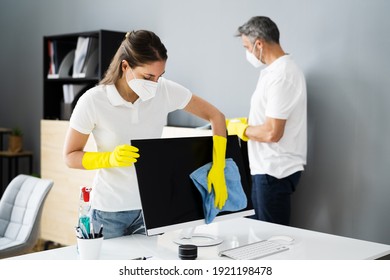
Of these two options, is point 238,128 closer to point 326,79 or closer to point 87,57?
point 326,79

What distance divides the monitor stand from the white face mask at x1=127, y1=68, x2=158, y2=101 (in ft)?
1.72

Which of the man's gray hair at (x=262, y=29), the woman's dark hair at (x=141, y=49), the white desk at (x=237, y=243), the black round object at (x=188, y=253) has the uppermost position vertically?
the man's gray hair at (x=262, y=29)

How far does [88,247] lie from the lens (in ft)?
5.30

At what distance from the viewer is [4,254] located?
2779mm

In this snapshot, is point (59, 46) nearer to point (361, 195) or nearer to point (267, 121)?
point (267, 121)

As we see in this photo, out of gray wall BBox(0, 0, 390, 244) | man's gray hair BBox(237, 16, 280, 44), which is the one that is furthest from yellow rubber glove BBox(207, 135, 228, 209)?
gray wall BBox(0, 0, 390, 244)

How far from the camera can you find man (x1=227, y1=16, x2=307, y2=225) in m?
2.75

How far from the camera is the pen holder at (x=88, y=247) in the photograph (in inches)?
63.5

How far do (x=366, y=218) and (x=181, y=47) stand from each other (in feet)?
5.65

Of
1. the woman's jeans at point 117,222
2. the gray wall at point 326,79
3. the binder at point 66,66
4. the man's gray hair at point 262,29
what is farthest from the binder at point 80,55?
the woman's jeans at point 117,222

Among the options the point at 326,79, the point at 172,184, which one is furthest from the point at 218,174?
the point at 326,79

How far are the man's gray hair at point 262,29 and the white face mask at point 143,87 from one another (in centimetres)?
103

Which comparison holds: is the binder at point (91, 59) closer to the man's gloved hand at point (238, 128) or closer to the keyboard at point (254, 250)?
the man's gloved hand at point (238, 128)

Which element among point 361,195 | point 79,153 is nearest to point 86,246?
point 79,153
